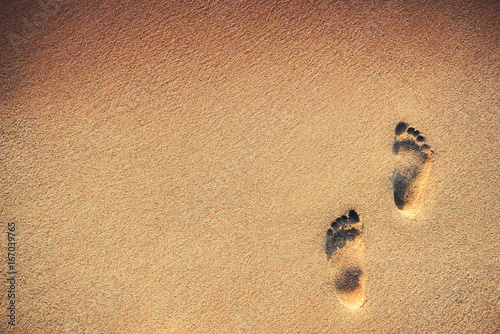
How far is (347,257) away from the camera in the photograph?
1135 millimetres

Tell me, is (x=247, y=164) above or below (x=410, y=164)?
above

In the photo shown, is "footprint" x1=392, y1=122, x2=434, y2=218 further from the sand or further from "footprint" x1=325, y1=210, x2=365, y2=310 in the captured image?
"footprint" x1=325, y1=210, x2=365, y2=310

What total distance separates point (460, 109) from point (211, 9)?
1.62m

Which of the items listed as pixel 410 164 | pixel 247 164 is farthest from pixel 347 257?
pixel 247 164

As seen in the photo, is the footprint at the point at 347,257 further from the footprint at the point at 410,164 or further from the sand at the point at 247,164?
the footprint at the point at 410,164

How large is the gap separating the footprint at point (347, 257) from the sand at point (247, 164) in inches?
0.5

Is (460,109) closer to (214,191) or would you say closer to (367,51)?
(367,51)

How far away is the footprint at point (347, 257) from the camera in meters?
1.12

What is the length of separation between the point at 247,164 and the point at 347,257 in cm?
80

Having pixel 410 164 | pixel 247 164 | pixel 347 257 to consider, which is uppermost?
pixel 247 164

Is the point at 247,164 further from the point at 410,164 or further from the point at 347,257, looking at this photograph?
the point at 410,164

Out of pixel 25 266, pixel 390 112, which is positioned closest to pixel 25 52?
pixel 25 266

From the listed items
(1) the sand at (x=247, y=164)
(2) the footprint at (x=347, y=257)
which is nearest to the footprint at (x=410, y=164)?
(1) the sand at (x=247, y=164)

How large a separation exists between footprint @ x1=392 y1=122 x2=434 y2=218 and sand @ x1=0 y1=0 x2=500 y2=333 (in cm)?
1
